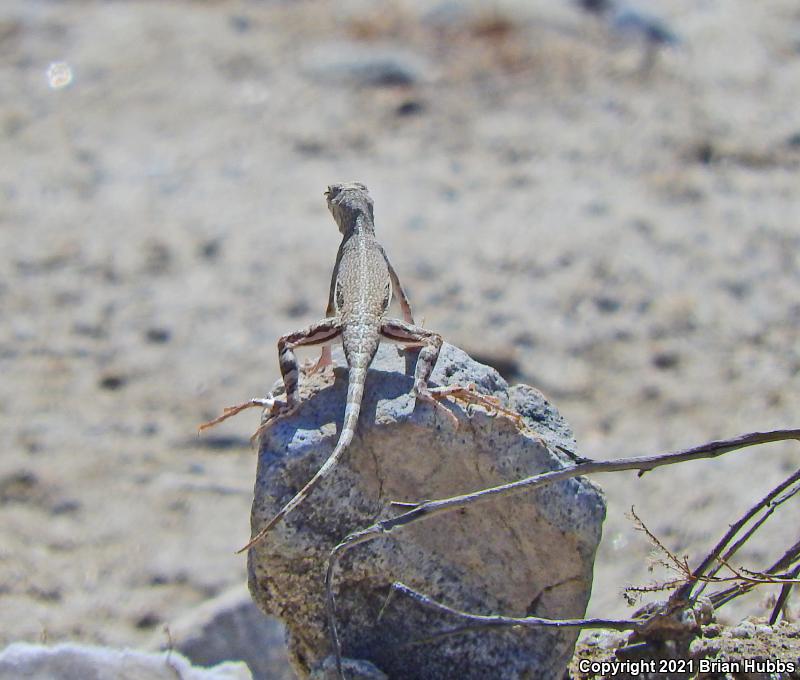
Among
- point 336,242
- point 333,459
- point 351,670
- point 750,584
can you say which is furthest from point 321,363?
point 336,242

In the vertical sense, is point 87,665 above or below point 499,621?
below

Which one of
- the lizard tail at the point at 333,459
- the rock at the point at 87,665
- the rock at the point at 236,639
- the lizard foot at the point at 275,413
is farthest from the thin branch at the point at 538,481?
Answer: the rock at the point at 236,639

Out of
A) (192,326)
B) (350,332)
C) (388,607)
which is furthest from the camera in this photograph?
(192,326)

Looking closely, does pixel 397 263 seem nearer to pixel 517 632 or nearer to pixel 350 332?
pixel 350 332

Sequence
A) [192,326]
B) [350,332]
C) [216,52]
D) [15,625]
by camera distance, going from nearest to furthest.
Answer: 1. [350,332]
2. [15,625]
3. [192,326]
4. [216,52]

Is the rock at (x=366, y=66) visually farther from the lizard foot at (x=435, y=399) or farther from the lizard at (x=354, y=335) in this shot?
the lizard foot at (x=435, y=399)

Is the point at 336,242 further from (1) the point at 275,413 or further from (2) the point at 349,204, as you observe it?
(1) the point at 275,413

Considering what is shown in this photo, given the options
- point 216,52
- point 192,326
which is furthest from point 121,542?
point 216,52
